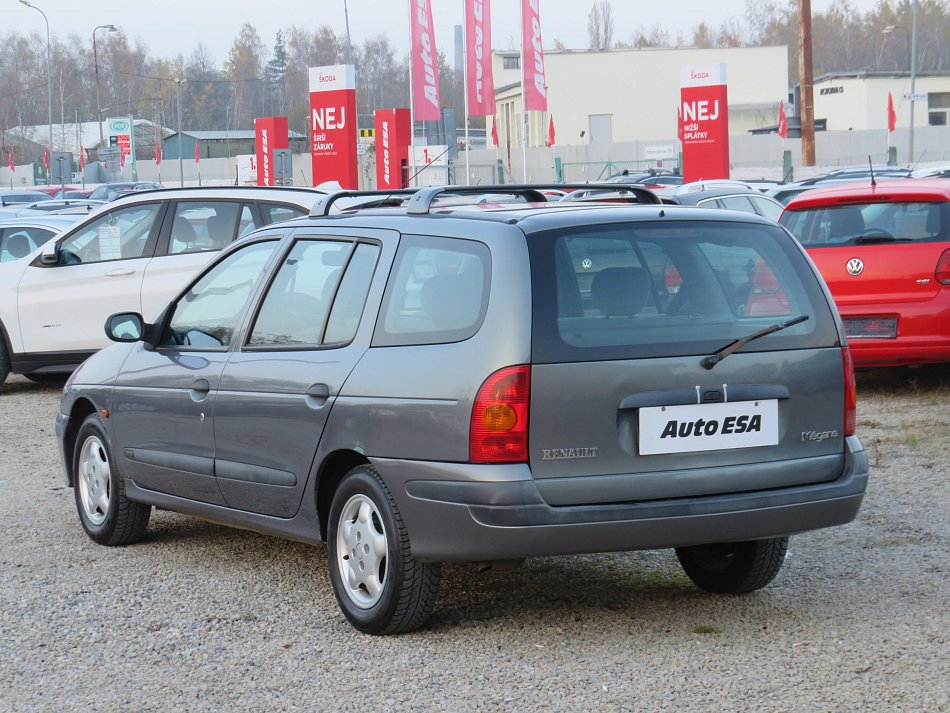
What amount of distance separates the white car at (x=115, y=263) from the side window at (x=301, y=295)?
6236 millimetres

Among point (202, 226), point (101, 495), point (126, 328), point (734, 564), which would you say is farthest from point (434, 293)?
point (202, 226)

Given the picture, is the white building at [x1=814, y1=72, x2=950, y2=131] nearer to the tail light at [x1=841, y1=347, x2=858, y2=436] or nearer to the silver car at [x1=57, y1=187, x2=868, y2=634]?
the tail light at [x1=841, y1=347, x2=858, y2=436]

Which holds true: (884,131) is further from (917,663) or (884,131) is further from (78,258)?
(917,663)

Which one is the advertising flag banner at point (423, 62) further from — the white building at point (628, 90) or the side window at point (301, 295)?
the white building at point (628, 90)

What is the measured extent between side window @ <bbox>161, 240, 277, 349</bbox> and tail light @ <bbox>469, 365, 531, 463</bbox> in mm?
1724

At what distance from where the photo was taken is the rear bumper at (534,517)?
456 cm

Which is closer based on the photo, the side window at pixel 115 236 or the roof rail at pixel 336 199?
Result: the roof rail at pixel 336 199

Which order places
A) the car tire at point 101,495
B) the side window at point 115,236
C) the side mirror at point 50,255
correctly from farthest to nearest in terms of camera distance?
the side mirror at point 50,255 < the side window at point 115,236 < the car tire at point 101,495

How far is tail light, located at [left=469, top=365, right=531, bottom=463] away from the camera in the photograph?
4559mm

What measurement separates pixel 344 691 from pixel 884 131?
65.5 metres

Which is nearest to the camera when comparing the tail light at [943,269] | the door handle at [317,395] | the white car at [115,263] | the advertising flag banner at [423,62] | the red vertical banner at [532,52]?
the door handle at [317,395]

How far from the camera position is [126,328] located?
6.46 meters

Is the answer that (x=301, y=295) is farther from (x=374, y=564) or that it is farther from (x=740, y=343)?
(x=740, y=343)

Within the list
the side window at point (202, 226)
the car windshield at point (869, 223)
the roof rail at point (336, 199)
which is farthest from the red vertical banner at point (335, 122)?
the roof rail at point (336, 199)
